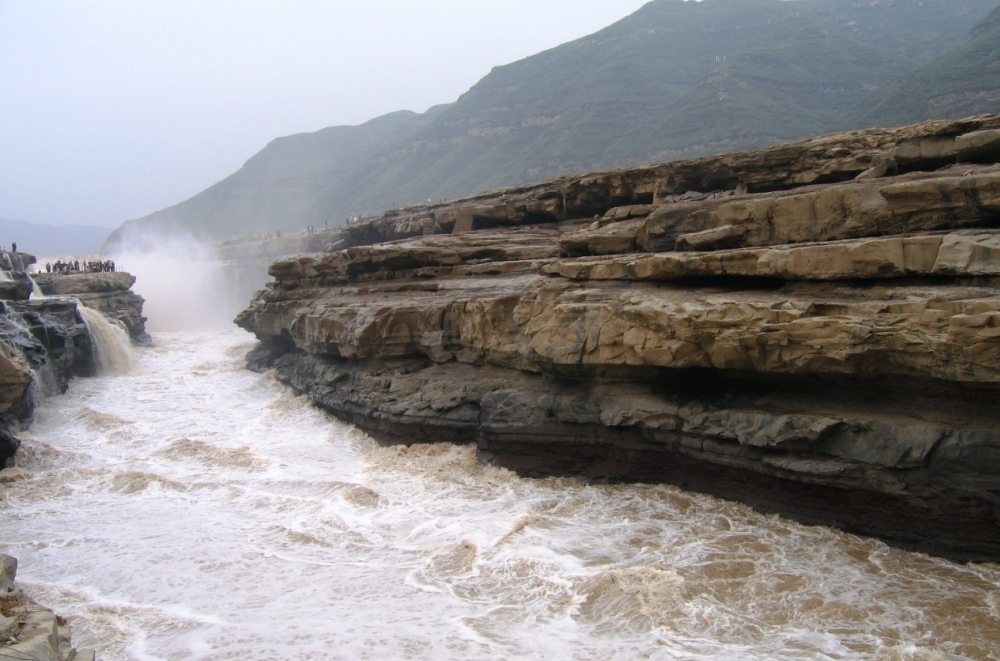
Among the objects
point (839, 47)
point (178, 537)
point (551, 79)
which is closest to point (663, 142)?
point (839, 47)

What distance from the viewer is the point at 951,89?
42406mm

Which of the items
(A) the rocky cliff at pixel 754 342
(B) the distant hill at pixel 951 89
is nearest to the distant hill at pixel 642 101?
(B) the distant hill at pixel 951 89

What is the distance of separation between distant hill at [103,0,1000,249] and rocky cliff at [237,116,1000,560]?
3729cm

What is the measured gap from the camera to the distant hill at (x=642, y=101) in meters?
59.4

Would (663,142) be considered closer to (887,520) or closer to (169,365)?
(169,365)

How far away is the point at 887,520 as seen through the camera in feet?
32.6

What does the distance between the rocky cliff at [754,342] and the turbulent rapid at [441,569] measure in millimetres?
691

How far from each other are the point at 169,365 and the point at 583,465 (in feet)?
67.7

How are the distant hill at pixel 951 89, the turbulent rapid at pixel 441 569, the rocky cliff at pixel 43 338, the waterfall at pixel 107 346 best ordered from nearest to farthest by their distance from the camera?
the turbulent rapid at pixel 441 569
the rocky cliff at pixel 43 338
the waterfall at pixel 107 346
the distant hill at pixel 951 89

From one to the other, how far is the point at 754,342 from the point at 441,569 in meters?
5.51

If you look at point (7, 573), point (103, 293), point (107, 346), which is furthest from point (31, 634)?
point (103, 293)

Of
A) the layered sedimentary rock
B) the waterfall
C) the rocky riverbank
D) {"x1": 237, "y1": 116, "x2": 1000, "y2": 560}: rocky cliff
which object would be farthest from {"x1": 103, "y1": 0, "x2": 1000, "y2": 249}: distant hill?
the rocky riverbank

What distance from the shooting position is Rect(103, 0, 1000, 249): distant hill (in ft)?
195

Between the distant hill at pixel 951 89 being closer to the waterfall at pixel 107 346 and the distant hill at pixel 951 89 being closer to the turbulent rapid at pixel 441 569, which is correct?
the turbulent rapid at pixel 441 569
